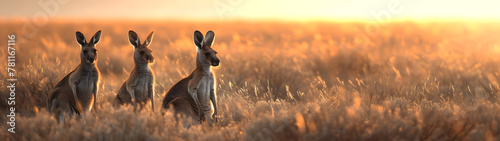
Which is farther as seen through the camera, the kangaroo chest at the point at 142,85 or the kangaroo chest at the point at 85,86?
the kangaroo chest at the point at 142,85

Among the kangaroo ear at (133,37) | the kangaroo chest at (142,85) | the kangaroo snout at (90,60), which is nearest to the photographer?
the kangaroo snout at (90,60)

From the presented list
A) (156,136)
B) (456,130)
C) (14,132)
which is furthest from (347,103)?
(14,132)

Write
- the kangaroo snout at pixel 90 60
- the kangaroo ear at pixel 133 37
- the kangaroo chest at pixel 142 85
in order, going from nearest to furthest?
the kangaroo snout at pixel 90 60
the kangaroo ear at pixel 133 37
the kangaroo chest at pixel 142 85

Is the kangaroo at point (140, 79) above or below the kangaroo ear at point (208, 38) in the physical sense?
below

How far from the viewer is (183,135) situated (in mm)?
4457

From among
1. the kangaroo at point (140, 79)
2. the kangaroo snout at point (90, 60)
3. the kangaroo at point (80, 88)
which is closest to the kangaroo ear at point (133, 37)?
the kangaroo at point (140, 79)

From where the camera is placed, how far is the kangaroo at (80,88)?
4559 millimetres

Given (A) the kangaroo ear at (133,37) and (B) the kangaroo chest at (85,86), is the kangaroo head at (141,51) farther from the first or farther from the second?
(B) the kangaroo chest at (85,86)

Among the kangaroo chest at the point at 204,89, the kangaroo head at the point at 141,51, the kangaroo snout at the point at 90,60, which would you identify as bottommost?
the kangaroo chest at the point at 204,89

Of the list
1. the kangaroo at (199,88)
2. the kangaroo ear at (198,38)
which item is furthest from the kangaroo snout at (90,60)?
the kangaroo ear at (198,38)

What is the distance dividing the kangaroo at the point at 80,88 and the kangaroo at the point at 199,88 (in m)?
0.79

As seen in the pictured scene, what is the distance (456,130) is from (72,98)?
12.5ft

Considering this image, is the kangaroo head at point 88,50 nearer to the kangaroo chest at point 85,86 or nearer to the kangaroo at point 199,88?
the kangaroo chest at point 85,86

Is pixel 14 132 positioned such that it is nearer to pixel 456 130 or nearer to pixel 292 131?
pixel 292 131
